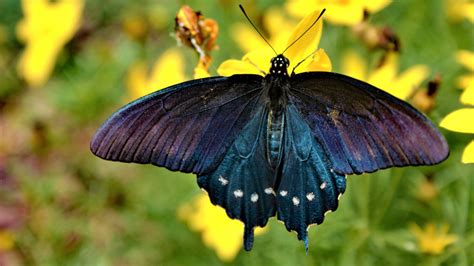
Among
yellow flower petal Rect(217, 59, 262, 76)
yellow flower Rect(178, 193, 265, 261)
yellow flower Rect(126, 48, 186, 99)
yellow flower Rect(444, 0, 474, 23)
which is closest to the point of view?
yellow flower petal Rect(217, 59, 262, 76)

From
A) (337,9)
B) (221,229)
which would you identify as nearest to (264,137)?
(337,9)

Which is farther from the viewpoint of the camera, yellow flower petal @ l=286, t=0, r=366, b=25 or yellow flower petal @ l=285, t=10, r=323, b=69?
yellow flower petal @ l=286, t=0, r=366, b=25

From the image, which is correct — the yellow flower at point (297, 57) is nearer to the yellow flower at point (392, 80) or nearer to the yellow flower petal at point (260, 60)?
the yellow flower petal at point (260, 60)

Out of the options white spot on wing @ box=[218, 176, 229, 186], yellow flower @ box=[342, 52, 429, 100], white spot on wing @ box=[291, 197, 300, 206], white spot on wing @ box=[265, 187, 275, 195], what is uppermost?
yellow flower @ box=[342, 52, 429, 100]

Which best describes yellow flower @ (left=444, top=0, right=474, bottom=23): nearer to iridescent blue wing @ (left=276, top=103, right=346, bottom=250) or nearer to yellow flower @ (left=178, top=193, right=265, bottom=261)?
yellow flower @ (left=178, top=193, right=265, bottom=261)

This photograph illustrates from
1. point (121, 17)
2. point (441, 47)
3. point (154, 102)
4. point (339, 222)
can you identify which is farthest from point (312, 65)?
point (121, 17)

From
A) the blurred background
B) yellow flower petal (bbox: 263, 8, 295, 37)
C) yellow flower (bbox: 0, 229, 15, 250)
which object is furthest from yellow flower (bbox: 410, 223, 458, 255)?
yellow flower (bbox: 0, 229, 15, 250)

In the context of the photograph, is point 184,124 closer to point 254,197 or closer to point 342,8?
point 254,197

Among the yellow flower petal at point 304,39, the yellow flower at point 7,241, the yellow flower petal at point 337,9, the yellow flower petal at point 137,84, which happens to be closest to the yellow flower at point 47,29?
the yellow flower petal at point 137,84
